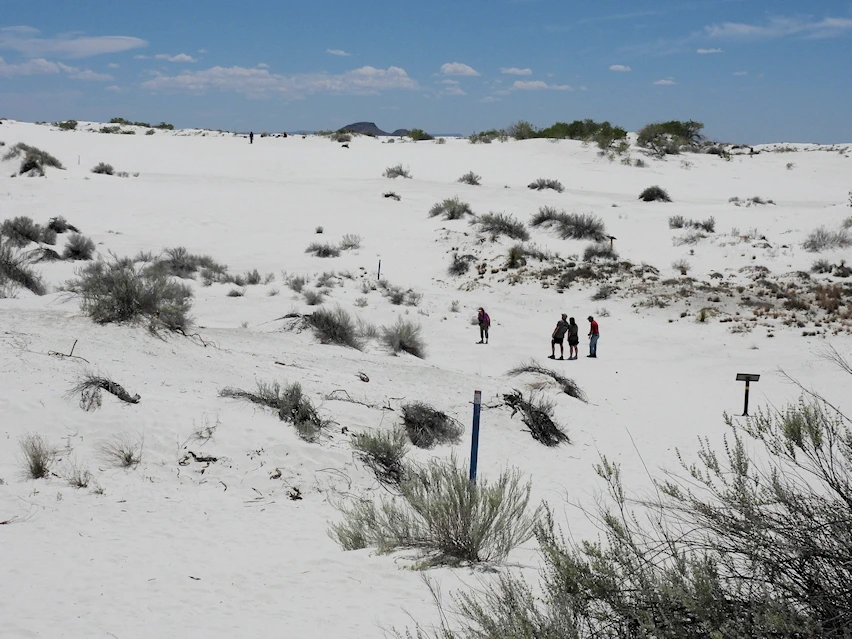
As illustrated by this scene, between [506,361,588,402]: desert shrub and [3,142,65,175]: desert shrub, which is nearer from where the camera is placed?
[506,361,588,402]: desert shrub

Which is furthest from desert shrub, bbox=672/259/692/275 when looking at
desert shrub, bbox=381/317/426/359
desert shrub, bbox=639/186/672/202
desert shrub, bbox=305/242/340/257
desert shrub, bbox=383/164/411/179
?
desert shrub, bbox=383/164/411/179

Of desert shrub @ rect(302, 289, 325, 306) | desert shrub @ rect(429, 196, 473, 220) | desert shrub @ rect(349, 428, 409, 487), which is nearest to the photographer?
desert shrub @ rect(349, 428, 409, 487)

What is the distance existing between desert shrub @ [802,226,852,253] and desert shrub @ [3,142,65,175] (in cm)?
4083

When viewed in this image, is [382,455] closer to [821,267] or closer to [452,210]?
[821,267]

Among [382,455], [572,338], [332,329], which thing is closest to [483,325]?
[572,338]

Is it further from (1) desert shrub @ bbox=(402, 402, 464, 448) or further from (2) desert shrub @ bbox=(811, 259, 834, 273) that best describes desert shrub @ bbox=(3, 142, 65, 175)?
(2) desert shrub @ bbox=(811, 259, 834, 273)

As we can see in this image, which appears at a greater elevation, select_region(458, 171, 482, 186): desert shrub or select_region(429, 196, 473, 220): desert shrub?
select_region(458, 171, 482, 186): desert shrub

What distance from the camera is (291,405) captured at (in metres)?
10.9

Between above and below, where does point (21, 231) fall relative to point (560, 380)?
above

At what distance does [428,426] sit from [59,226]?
81.3 feet

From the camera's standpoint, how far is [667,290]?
88.9ft

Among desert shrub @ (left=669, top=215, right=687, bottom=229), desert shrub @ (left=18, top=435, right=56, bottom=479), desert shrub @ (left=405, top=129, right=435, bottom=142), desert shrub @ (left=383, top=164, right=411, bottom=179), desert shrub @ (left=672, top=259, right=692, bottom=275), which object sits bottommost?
desert shrub @ (left=18, top=435, right=56, bottom=479)

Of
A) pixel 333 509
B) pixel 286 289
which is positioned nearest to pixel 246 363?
pixel 333 509

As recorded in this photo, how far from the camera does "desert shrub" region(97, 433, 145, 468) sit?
8.67m
